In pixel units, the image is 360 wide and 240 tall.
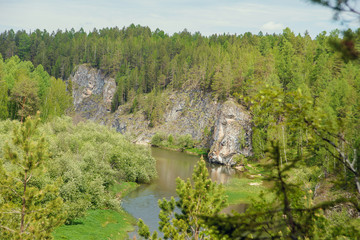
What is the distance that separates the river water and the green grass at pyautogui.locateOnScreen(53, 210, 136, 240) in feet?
5.20

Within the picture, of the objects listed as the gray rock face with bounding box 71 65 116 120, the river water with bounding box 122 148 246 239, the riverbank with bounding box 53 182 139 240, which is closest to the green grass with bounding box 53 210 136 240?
the riverbank with bounding box 53 182 139 240

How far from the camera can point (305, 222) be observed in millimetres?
7664

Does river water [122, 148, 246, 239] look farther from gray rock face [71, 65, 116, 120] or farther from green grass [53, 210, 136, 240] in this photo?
gray rock face [71, 65, 116, 120]

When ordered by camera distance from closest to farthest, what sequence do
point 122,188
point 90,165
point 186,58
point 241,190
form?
point 90,165 → point 122,188 → point 241,190 → point 186,58

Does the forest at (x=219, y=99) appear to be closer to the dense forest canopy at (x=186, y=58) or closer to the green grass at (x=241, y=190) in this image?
the dense forest canopy at (x=186, y=58)

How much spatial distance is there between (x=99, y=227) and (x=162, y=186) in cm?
2200

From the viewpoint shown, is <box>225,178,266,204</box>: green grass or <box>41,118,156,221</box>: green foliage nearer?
<box>41,118,156,221</box>: green foliage

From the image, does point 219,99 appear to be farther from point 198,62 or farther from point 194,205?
point 194,205

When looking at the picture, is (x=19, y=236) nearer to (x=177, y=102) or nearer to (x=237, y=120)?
(x=237, y=120)

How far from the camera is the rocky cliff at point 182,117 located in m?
90.7

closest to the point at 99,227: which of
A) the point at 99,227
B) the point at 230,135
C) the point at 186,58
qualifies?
the point at 99,227

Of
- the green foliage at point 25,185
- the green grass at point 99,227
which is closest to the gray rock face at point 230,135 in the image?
the green grass at point 99,227

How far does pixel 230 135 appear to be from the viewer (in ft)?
300

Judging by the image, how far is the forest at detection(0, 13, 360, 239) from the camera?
7.62 m
